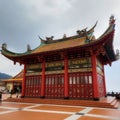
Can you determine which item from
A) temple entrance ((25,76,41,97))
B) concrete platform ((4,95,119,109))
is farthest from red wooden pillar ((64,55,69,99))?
temple entrance ((25,76,41,97))

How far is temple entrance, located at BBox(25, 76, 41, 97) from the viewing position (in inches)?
640

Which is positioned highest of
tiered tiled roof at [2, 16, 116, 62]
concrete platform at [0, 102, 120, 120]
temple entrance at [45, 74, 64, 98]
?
tiered tiled roof at [2, 16, 116, 62]

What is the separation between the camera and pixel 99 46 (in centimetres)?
1309

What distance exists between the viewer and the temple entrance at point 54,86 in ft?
48.8

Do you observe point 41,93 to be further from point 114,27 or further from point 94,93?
point 114,27

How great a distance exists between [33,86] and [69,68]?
492 centimetres

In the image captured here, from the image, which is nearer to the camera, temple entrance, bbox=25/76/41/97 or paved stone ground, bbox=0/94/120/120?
paved stone ground, bbox=0/94/120/120

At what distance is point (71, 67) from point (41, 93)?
4350 millimetres

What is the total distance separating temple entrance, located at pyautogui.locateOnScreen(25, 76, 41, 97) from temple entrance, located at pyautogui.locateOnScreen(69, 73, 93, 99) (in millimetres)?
3953

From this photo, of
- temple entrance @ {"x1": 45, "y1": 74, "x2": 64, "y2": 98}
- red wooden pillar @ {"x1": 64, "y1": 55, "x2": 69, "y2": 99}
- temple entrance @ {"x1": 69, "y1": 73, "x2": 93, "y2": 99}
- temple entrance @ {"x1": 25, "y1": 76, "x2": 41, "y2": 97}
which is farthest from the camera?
temple entrance @ {"x1": 25, "y1": 76, "x2": 41, "y2": 97}

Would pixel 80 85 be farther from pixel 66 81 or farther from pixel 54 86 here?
pixel 54 86

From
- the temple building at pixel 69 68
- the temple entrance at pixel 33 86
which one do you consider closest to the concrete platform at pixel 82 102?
the temple building at pixel 69 68

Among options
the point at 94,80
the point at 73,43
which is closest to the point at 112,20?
the point at 94,80

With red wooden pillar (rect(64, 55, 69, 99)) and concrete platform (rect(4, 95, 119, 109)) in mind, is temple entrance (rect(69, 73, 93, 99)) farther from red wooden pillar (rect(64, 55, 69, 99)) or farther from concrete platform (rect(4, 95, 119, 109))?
concrete platform (rect(4, 95, 119, 109))
